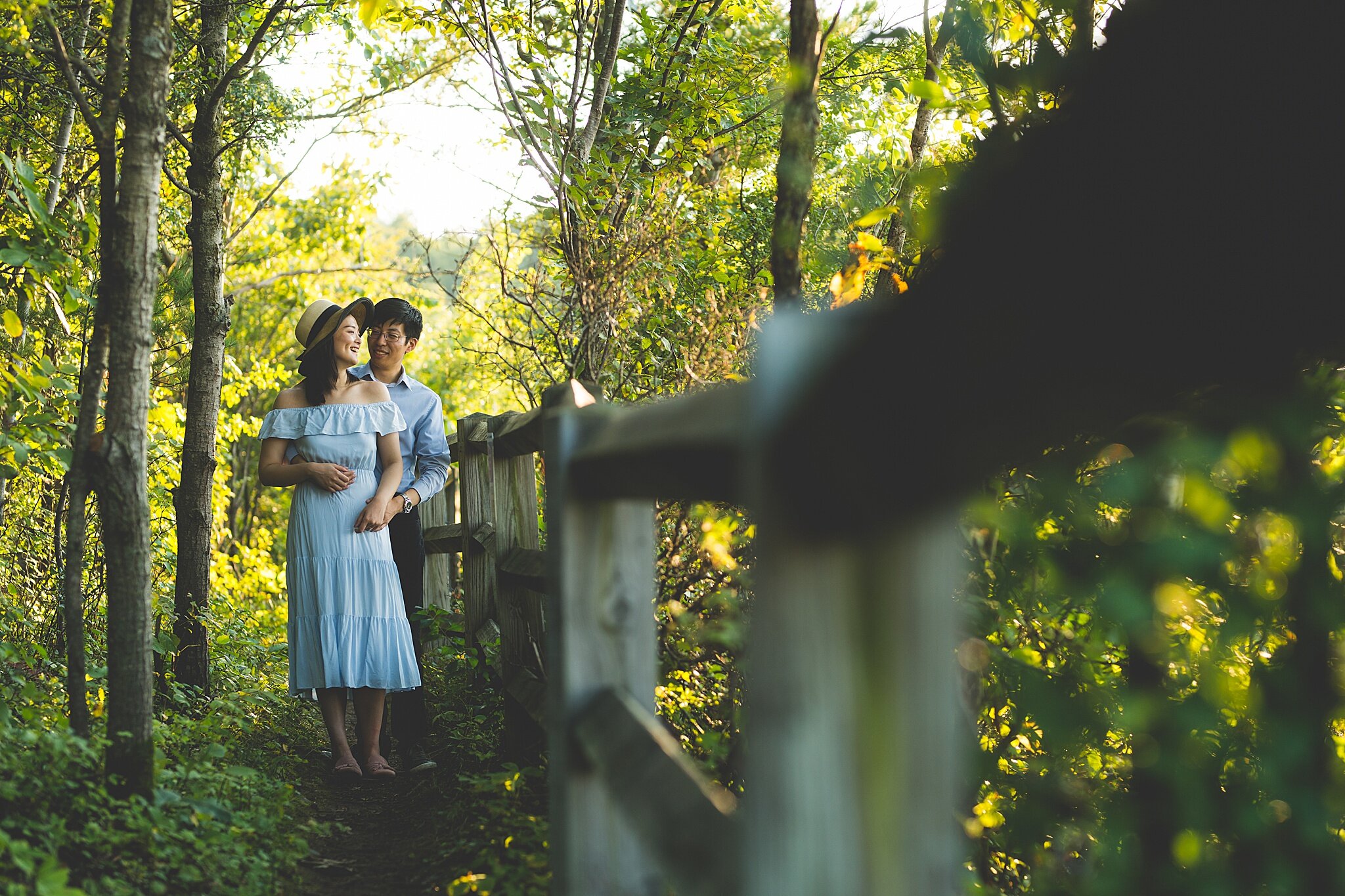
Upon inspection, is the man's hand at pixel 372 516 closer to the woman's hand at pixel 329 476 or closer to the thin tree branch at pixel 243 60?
the woman's hand at pixel 329 476

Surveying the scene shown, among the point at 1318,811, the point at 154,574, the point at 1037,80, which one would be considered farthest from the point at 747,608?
the point at 154,574

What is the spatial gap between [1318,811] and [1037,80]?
3.90 feet

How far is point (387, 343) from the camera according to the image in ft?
16.5

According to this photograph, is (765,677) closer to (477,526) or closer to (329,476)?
(329,476)

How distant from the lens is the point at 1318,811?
1.16m

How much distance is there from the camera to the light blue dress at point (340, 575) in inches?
168

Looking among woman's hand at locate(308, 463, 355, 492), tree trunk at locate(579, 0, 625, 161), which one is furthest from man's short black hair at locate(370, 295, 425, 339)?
tree trunk at locate(579, 0, 625, 161)

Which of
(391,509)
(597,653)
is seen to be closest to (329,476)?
(391,509)

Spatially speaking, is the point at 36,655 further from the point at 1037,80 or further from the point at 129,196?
the point at 1037,80

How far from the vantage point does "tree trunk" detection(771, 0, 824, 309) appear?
2.40m

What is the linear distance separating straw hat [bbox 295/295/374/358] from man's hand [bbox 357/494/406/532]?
784mm

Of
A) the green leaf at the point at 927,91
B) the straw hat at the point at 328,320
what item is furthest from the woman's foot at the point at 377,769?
the green leaf at the point at 927,91

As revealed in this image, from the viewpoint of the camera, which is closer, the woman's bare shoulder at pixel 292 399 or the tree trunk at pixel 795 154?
the tree trunk at pixel 795 154

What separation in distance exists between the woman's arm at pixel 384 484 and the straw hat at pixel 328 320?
1.84 ft
